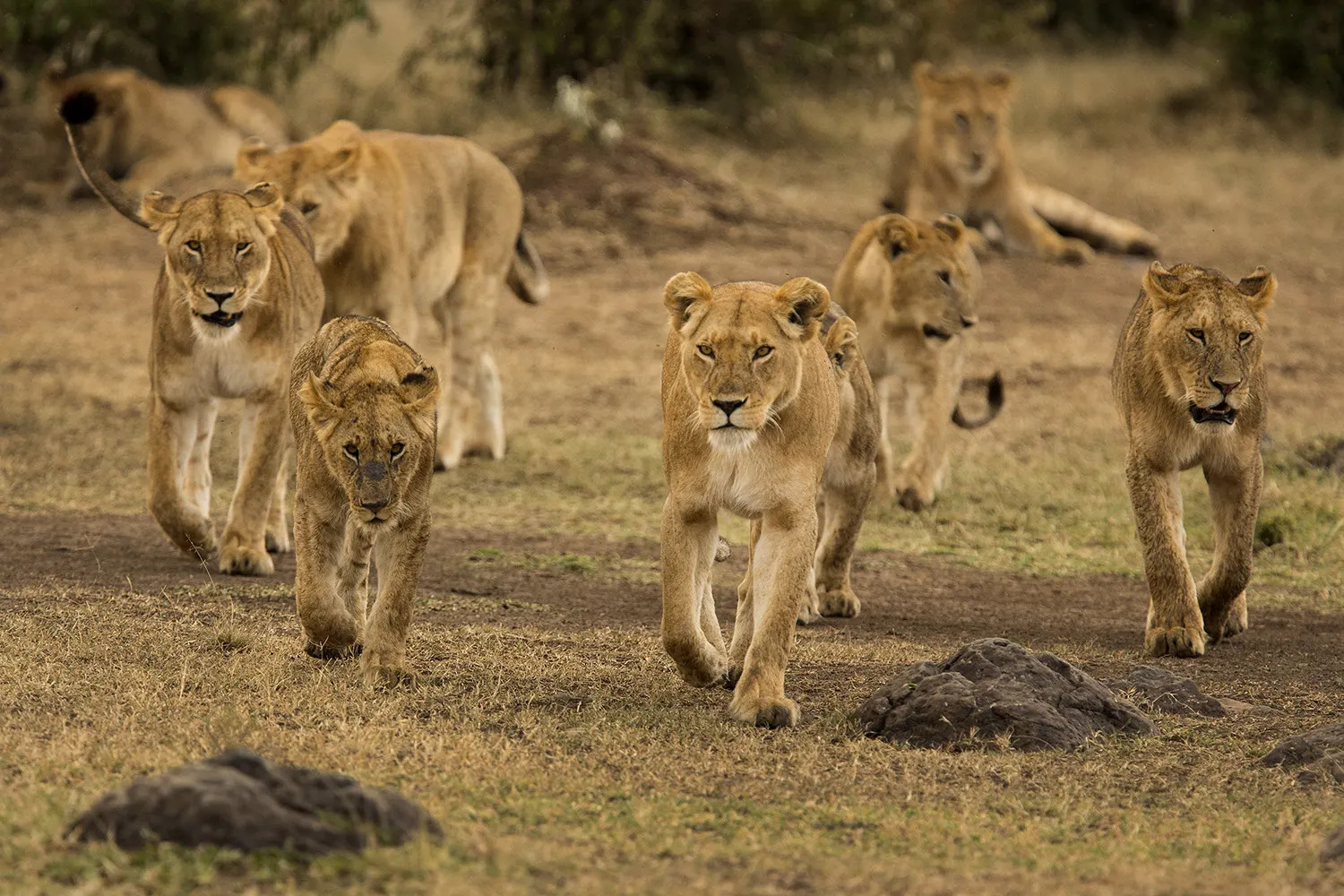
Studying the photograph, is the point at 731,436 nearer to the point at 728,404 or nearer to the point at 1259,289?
the point at 728,404

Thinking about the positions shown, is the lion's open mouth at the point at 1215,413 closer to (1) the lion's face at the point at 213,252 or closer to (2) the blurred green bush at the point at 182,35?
(1) the lion's face at the point at 213,252

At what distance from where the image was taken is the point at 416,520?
542cm

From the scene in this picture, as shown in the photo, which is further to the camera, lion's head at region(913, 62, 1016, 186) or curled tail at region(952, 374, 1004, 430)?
lion's head at region(913, 62, 1016, 186)

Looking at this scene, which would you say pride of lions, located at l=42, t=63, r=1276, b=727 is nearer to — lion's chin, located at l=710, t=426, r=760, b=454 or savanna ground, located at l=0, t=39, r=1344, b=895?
lion's chin, located at l=710, t=426, r=760, b=454

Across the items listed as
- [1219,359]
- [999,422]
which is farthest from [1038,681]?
[999,422]

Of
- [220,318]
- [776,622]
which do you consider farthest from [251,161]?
[776,622]

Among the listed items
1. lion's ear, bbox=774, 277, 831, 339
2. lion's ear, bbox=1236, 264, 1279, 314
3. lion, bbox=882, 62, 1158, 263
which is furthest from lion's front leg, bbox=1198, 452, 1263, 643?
lion, bbox=882, 62, 1158, 263

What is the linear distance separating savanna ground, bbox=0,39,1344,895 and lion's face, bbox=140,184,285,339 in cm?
96

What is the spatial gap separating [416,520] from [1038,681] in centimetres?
176

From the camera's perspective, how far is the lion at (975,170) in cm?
1461

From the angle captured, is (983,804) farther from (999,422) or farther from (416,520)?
(999,422)

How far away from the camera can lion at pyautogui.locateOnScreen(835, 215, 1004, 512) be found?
29.1 ft

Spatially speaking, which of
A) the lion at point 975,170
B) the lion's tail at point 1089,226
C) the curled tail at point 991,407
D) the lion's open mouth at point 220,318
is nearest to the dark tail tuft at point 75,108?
the lion's open mouth at point 220,318

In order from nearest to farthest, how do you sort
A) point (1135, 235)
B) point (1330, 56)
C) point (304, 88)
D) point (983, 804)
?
point (983, 804) → point (1135, 235) → point (304, 88) → point (1330, 56)
